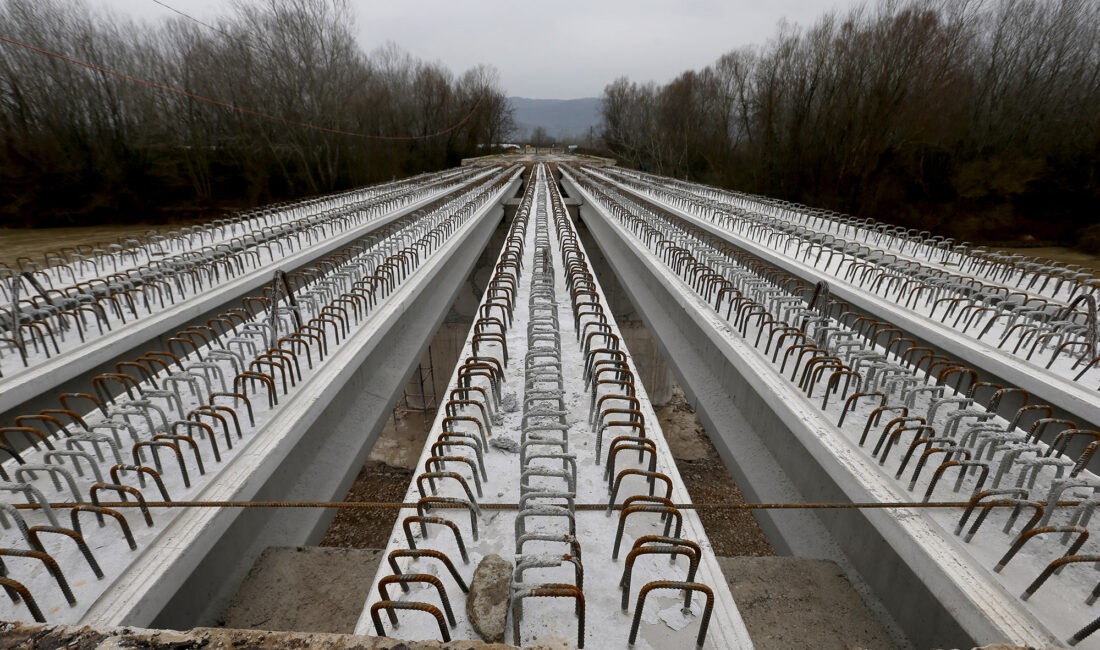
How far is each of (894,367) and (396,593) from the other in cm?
517

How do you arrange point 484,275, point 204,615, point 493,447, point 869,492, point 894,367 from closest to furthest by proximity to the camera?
1. point 204,615
2. point 869,492
3. point 493,447
4. point 894,367
5. point 484,275

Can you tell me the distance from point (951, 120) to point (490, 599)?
3738cm

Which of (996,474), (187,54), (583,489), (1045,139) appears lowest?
Result: (583,489)

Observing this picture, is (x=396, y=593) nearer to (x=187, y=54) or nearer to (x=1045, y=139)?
(x=187, y=54)

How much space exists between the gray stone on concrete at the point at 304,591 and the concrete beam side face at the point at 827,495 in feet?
12.8

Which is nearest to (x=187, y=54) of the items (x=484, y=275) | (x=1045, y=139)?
(x=484, y=275)

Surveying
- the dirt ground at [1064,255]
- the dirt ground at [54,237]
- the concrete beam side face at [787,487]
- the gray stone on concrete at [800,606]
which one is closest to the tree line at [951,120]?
the dirt ground at [1064,255]

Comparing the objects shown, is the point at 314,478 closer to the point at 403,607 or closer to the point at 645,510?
the point at 403,607

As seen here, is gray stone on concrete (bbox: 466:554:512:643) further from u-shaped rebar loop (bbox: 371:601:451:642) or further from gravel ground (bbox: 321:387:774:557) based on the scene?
gravel ground (bbox: 321:387:774:557)

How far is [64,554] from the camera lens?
297cm

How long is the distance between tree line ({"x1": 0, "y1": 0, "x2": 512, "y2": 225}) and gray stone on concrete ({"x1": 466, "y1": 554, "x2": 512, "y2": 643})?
94.8 ft

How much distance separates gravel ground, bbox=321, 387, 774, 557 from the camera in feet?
36.6

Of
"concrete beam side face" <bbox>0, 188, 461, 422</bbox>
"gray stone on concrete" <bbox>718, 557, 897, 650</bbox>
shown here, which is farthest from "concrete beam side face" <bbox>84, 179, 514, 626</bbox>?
"gray stone on concrete" <bbox>718, 557, 897, 650</bbox>

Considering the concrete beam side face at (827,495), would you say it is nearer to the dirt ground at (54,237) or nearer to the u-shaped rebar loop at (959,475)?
the u-shaped rebar loop at (959,475)
